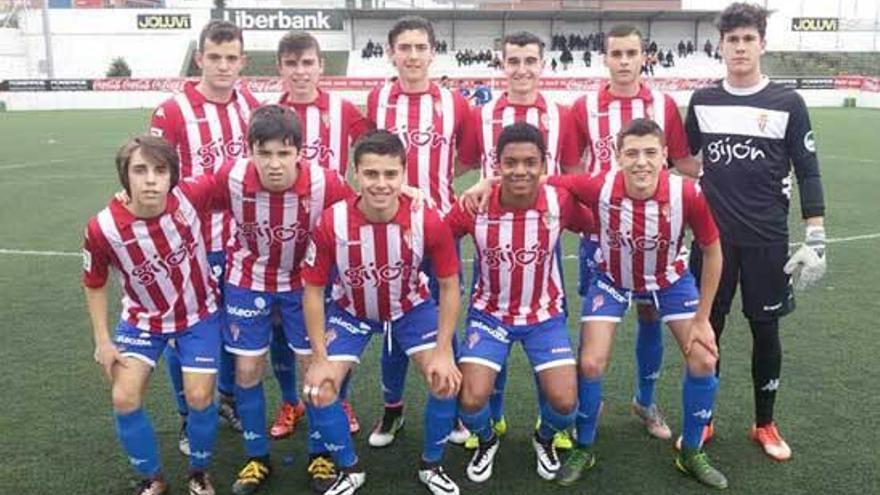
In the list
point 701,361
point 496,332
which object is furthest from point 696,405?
point 496,332

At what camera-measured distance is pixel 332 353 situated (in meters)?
3.51

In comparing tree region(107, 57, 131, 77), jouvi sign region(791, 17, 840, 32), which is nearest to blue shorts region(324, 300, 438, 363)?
tree region(107, 57, 131, 77)

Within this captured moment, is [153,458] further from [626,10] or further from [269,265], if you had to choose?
[626,10]

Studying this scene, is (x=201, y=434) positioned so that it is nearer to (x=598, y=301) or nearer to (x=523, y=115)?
(x=598, y=301)

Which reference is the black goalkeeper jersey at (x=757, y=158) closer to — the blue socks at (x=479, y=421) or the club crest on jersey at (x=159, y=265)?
the blue socks at (x=479, y=421)

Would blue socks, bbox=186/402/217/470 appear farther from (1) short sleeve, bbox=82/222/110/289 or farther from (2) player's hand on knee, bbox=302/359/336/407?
(1) short sleeve, bbox=82/222/110/289

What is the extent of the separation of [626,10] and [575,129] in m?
43.2

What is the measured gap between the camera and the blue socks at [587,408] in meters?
3.63

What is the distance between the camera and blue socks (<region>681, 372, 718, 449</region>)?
3555 millimetres

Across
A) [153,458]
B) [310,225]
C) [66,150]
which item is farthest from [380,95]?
[66,150]

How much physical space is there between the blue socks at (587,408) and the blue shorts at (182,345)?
1.55 m

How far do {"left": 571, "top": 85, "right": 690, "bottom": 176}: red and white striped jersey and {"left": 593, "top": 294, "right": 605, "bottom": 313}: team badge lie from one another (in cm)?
64

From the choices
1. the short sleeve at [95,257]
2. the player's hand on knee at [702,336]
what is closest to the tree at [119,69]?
the short sleeve at [95,257]

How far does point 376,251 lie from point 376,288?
0.17 metres
